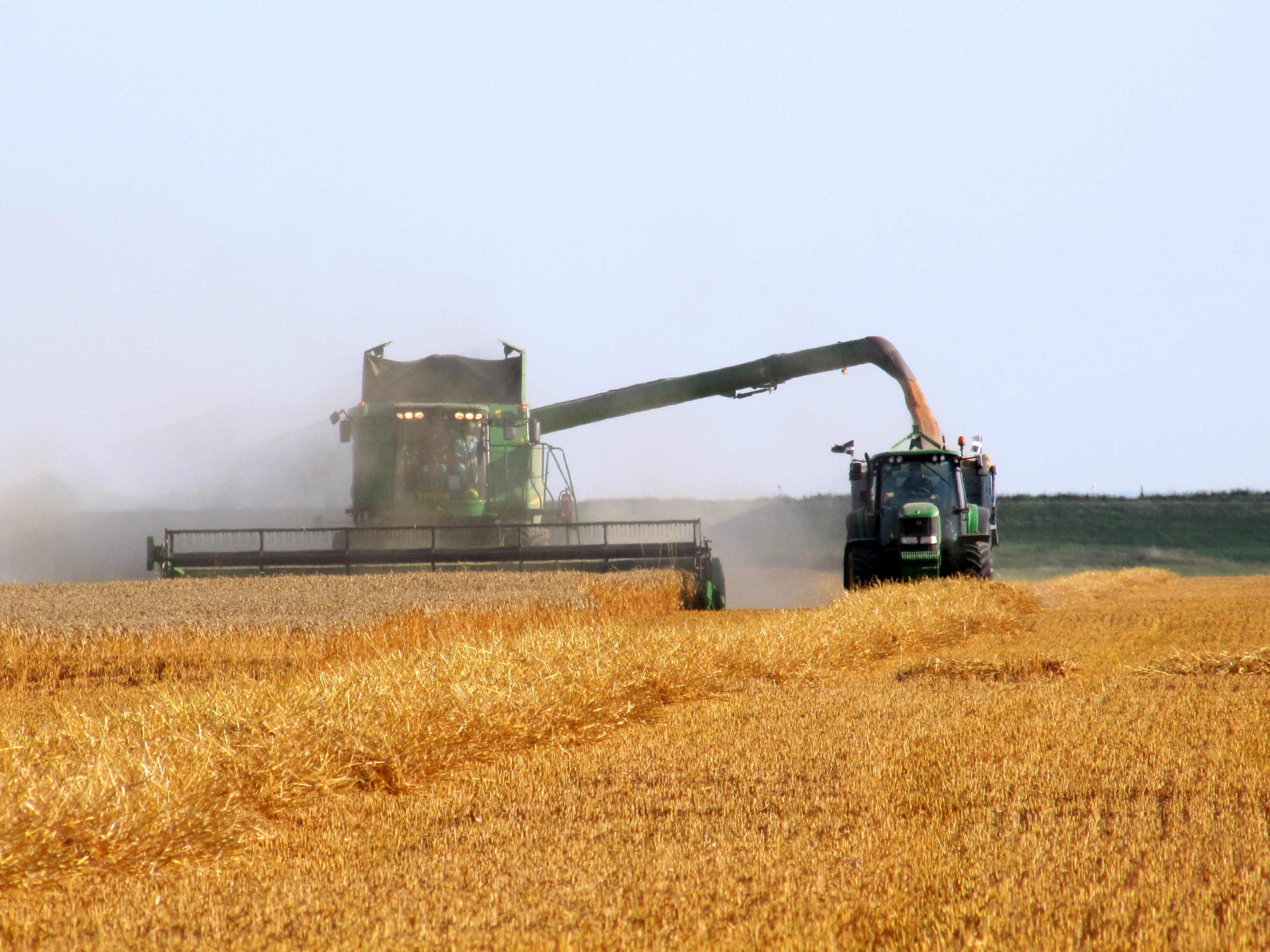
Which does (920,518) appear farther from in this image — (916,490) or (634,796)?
(634,796)

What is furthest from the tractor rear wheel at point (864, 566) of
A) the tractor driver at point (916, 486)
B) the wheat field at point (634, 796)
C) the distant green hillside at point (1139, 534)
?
the distant green hillside at point (1139, 534)

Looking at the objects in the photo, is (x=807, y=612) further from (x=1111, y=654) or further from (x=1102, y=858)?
(x=1102, y=858)

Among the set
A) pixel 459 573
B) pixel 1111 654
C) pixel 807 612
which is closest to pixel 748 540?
pixel 459 573

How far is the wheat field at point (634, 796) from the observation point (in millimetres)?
3027

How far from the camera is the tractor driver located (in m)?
14.3

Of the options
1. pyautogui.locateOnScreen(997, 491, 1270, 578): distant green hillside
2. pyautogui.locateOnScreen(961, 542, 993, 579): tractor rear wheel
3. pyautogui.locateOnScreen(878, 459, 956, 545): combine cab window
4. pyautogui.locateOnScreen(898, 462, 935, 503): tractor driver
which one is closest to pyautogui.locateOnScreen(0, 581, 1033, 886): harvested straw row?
pyautogui.locateOnScreen(961, 542, 993, 579): tractor rear wheel

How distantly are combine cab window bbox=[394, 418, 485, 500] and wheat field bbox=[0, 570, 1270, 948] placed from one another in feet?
24.4

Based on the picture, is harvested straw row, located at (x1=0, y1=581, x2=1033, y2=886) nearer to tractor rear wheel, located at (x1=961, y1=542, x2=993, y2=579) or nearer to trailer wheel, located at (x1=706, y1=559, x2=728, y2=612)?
tractor rear wheel, located at (x1=961, y1=542, x2=993, y2=579)

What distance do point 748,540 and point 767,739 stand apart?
28.3 metres

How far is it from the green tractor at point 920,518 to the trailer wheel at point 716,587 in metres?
1.57

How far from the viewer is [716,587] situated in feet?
50.2

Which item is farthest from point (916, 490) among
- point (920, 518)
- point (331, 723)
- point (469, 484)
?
point (331, 723)

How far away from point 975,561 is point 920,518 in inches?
32.8

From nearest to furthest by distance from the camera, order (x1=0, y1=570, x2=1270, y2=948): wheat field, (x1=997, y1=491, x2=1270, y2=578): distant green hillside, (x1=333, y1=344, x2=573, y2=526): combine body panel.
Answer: (x1=0, y1=570, x2=1270, y2=948): wheat field < (x1=333, y1=344, x2=573, y2=526): combine body panel < (x1=997, y1=491, x2=1270, y2=578): distant green hillside
